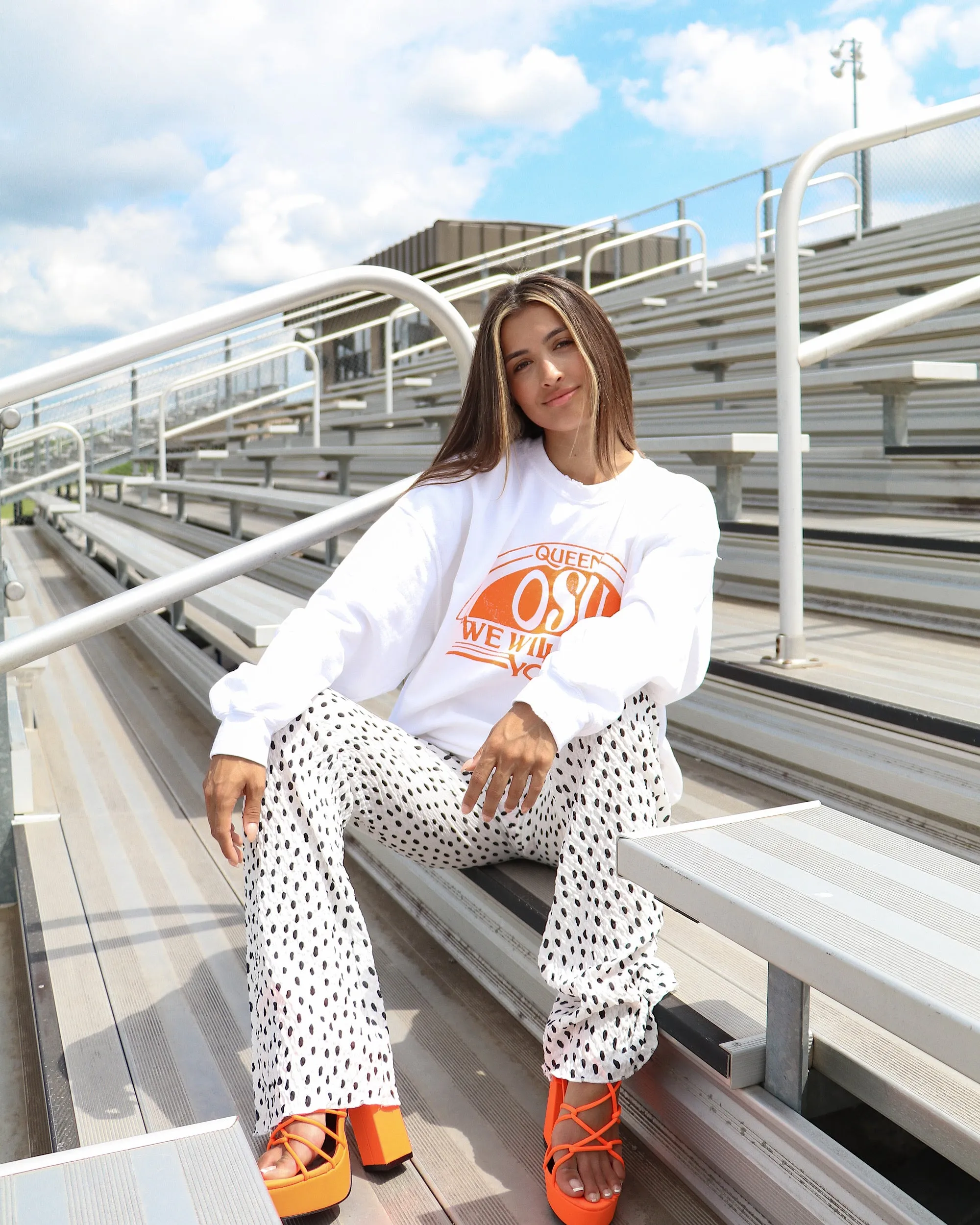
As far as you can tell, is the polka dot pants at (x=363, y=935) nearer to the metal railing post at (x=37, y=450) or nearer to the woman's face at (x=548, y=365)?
the woman's face at (x=548, y=365)

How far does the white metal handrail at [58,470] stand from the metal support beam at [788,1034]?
6.64m

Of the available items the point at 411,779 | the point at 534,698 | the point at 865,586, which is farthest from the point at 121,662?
the point at 534,698

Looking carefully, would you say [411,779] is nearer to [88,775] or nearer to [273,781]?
[273,781]

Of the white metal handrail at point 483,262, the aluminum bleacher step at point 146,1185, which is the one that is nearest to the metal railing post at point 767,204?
the white metal handrail at point 483,262

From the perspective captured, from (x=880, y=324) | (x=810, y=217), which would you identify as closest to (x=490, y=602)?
(x=880, y=324)

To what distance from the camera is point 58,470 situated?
8094 mm

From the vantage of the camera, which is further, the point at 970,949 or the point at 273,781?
the point at 273,781

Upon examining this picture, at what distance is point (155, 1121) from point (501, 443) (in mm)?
892

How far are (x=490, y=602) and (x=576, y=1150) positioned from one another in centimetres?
62

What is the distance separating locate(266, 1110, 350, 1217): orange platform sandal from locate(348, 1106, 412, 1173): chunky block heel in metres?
0.03

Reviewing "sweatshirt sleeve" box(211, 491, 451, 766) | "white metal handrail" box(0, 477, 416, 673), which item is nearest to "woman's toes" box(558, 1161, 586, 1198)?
"sweatshirt sleeve" box(211, 491, 451, 766)

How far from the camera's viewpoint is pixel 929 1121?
912mm

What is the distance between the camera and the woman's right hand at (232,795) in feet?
3.63

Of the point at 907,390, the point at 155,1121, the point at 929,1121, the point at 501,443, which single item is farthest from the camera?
the point at 907,390
